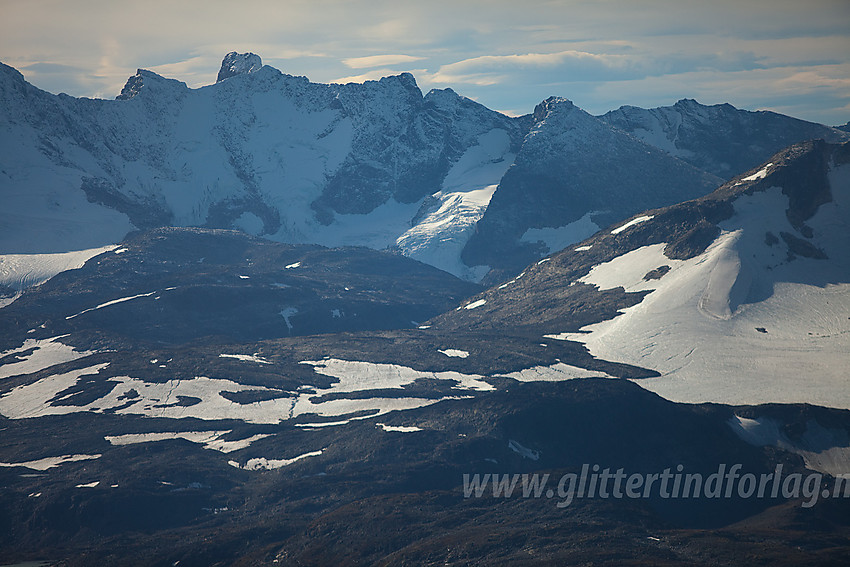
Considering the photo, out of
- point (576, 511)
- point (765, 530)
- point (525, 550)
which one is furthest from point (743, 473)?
point (525, 550)

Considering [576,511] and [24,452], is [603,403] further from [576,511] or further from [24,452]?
[24,452]

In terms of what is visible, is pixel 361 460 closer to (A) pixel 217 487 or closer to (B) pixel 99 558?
(A) pixel 217 487

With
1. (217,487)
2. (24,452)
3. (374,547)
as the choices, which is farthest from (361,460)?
(24,452)

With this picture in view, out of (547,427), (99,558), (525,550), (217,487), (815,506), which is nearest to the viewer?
(525,550)

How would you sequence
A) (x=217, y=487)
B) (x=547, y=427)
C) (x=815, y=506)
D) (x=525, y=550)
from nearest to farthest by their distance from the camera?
1. (x=525, y=550)
2. (x=815, y=506)
3. (x=217, y=487)
4. (x=547, y=427)

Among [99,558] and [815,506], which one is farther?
[815,506]

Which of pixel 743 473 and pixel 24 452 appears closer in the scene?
pixel 743 473

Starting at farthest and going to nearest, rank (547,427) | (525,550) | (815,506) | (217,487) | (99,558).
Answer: (547,427), (217,487), (815,506), (99,558), (525,550)
